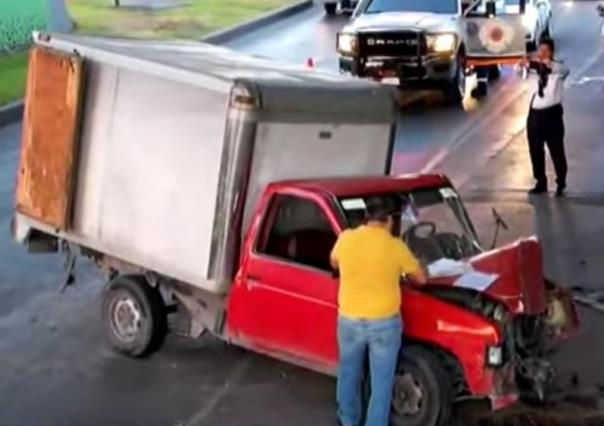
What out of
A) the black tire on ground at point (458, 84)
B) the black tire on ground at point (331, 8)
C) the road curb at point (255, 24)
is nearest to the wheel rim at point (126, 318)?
the black tire on ground at point (458, 84)

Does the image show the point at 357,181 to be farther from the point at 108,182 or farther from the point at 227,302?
the point at 108,182

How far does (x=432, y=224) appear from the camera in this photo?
32.7ft

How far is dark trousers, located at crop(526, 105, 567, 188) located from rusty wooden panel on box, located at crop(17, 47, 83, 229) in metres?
7.34

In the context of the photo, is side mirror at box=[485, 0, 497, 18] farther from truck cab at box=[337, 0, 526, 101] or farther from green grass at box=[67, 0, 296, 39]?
green grass at box=[67, 0, 296, 39]

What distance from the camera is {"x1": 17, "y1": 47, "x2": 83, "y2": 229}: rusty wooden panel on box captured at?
11.2 metres

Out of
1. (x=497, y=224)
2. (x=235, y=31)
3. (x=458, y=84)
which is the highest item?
(x=497, y=224)

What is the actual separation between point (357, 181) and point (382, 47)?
1395 cm

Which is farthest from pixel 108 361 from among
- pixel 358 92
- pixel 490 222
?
pixel 490 222

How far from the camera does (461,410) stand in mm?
9680

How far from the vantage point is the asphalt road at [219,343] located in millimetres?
9953

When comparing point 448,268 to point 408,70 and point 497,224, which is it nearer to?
point 497,224

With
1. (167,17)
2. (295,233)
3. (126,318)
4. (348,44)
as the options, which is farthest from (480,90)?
(295,233)

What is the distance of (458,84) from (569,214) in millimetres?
8461

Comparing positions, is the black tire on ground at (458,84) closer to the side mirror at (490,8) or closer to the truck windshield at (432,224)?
the side mirror at (490,8)
